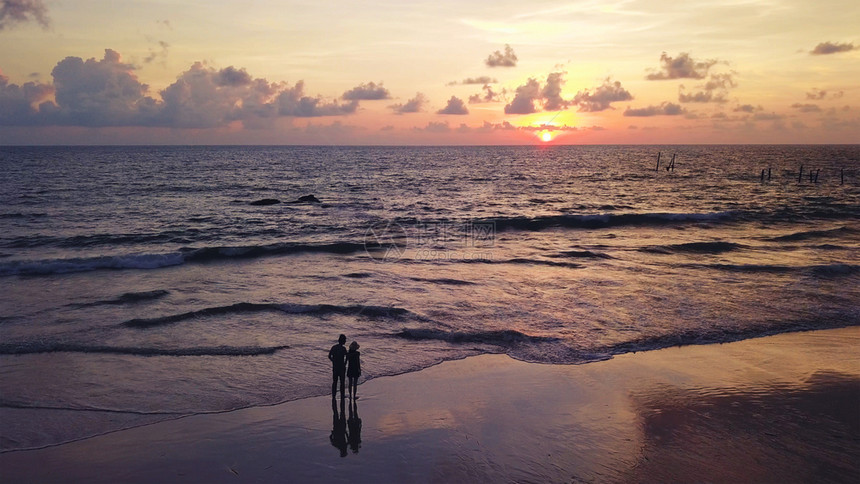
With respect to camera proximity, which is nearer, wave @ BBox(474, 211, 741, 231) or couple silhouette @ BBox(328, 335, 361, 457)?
couple silhouette @ BBox(328, 335, 361, 457)

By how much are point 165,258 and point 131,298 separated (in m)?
7.32

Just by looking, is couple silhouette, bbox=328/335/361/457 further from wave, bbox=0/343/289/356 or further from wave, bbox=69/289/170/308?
wave, bbox=69/289/170/308

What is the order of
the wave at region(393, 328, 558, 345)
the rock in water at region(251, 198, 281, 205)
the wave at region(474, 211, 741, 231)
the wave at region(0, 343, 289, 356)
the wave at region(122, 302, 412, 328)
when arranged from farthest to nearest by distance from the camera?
the rock in water at region(251, 198, 281, 205) < the wave at region(474, 211, 741, 231) < the wave at region(122, 302, 412, 328) < the wave at region(393, 328, 558, 345) < the wave at region(0, 343, 289, 356)

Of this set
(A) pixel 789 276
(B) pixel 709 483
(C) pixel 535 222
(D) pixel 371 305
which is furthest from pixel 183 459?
(C) pixel 535 222

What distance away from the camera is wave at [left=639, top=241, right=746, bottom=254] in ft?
99.3

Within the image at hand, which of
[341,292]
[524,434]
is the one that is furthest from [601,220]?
[524,434]

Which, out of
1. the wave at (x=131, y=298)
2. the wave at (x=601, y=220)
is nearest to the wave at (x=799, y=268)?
the wave at (x=601, y=220)

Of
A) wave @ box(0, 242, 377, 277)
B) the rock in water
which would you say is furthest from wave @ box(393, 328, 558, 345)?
the rock in water

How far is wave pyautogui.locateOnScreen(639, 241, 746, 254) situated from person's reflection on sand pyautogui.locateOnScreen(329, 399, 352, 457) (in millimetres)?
23235

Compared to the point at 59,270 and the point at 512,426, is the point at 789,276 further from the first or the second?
the point at 59,270

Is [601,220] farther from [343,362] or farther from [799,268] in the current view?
[343,362]

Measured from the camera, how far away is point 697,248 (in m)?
30.9

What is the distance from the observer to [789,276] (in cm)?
2383

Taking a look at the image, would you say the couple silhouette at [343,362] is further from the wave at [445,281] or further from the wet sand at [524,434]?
the wave at [445,281]
